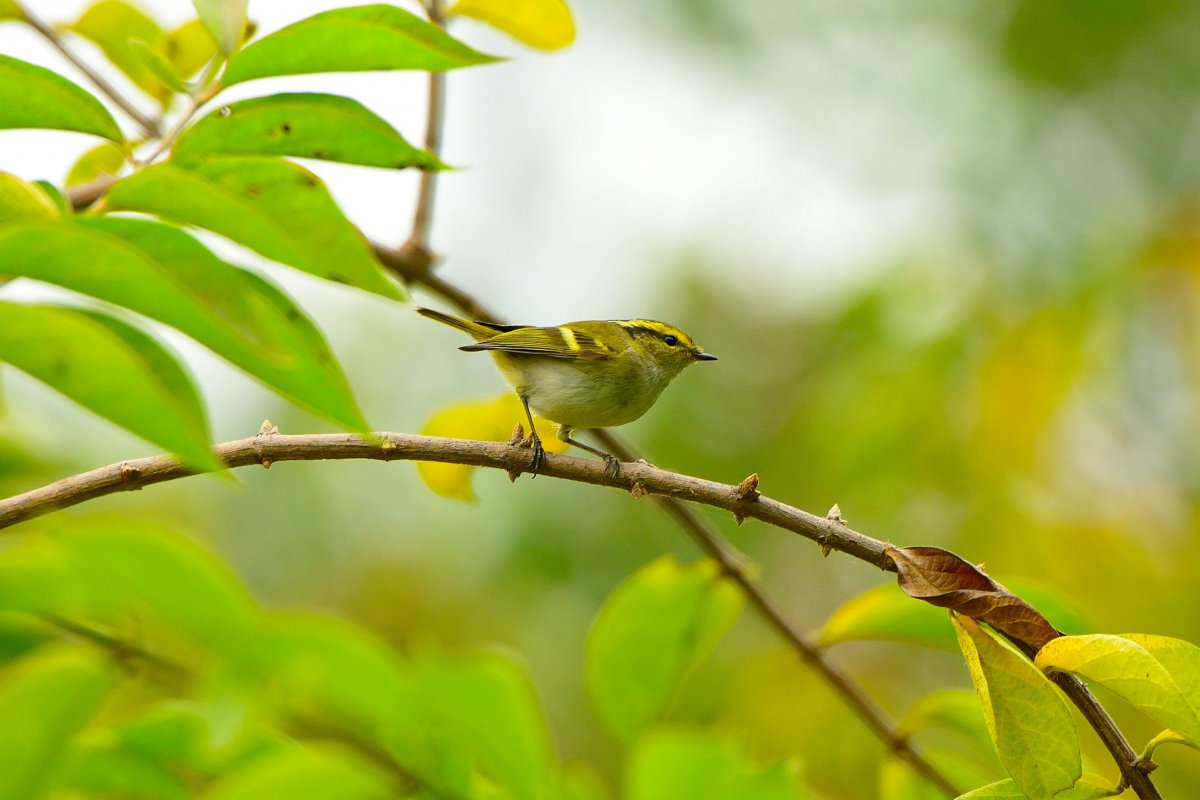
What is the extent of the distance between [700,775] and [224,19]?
58.9 inches

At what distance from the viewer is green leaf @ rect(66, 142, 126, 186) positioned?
2.62 meters

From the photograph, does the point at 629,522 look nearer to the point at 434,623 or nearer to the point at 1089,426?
the point at 434,623

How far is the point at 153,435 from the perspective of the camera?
1106 millimetres

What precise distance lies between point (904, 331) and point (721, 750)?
11.5 ft

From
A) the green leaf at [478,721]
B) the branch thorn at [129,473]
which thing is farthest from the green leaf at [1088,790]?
the branch thorn at [129,473]

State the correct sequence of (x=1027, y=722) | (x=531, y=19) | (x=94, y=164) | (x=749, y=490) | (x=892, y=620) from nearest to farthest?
(x=1027, y=722), (x=749, y=490), (x=892, y=620), (x=531, y=19), (x=94, y=164)

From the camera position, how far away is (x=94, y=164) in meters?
2.64

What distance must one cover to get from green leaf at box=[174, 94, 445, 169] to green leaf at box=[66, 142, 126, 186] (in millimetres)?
1234

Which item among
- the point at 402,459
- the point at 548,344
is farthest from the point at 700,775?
the point at 548,344

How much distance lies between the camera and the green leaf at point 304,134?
5.02 feet

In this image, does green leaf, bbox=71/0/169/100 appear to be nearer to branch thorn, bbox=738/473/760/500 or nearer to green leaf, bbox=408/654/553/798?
green leaf, bbox=408/654/553/798

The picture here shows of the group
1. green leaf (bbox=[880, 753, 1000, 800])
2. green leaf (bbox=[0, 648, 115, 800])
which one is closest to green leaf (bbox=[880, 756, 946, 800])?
green leaf (bbox=[880, 753, 1000, 800])

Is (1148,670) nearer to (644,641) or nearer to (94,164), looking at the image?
(644,641)

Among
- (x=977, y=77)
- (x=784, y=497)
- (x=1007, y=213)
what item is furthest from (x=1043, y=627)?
(x=977, y=77)
